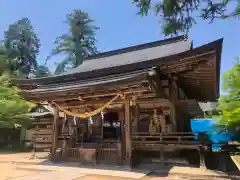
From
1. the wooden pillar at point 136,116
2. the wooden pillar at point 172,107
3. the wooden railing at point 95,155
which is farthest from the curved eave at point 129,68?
the wooden railing at point 95,155

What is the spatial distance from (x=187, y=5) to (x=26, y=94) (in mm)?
7119

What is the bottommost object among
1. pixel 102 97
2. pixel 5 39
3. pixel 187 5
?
pixel 102 97

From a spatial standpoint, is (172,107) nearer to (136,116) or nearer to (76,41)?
(136,116)

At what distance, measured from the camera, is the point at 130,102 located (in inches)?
313

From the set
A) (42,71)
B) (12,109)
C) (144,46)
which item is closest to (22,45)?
(42,71)

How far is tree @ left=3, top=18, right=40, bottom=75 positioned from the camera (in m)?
33.0

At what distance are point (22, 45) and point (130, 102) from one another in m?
32.9

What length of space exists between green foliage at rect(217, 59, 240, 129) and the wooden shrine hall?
709 millimetres

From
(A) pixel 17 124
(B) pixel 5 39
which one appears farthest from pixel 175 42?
(B) pixel 5 39

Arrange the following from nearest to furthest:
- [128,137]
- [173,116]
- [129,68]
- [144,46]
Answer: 1. [128,137]
2. [173,116]
3. [129,68]
4. [144,46]

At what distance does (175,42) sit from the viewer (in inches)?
524

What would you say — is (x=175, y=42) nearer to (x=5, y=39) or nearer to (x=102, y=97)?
(x=102, y=97)

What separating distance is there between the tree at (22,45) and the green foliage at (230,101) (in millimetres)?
31714

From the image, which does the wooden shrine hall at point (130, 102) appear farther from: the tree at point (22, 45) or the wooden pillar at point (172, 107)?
the tree at point (22, 45)
